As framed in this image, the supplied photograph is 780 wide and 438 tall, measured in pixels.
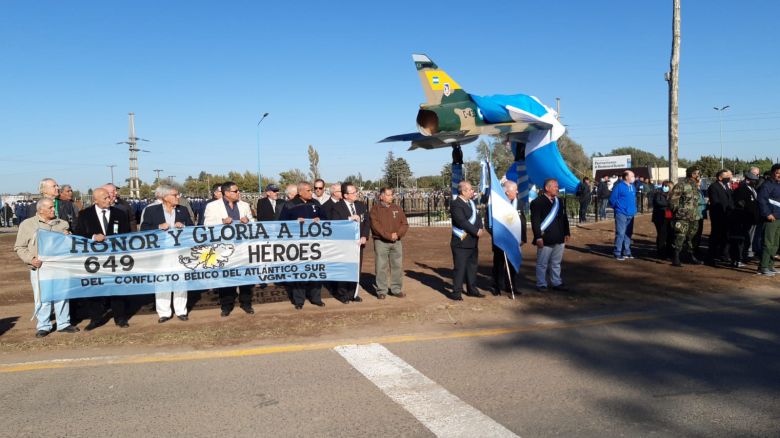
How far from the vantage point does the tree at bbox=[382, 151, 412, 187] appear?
64.4 meters

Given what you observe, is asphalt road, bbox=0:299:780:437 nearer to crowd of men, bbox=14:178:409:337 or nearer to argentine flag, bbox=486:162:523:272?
crowd of men, bbox=14:178:409:337

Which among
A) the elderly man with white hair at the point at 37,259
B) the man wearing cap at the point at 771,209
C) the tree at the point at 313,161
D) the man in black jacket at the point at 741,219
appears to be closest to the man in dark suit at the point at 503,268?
the man wearing cap at the point at 771,209

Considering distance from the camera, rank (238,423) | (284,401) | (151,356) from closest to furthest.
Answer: (238,423) → (284,401) → (151,356)

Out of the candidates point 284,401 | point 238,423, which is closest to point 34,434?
point 238,423

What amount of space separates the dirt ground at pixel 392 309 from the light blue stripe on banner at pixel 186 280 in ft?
1.40

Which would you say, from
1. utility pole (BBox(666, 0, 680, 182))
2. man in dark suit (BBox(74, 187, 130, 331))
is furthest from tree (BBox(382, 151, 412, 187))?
man in dark suit (BBox(74, 187, 130, 331))

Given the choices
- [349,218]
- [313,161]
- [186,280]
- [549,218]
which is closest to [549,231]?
[549,218]

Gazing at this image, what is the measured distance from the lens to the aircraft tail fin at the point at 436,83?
13.5 m

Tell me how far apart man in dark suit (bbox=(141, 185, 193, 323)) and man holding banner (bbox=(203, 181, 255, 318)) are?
1.24 ft

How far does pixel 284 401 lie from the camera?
4.24 m

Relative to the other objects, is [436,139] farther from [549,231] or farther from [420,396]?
[420,396]

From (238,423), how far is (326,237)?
4113 mm

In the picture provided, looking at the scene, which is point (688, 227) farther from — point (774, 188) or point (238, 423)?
point (238, 423)

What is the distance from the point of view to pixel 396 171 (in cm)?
6438
